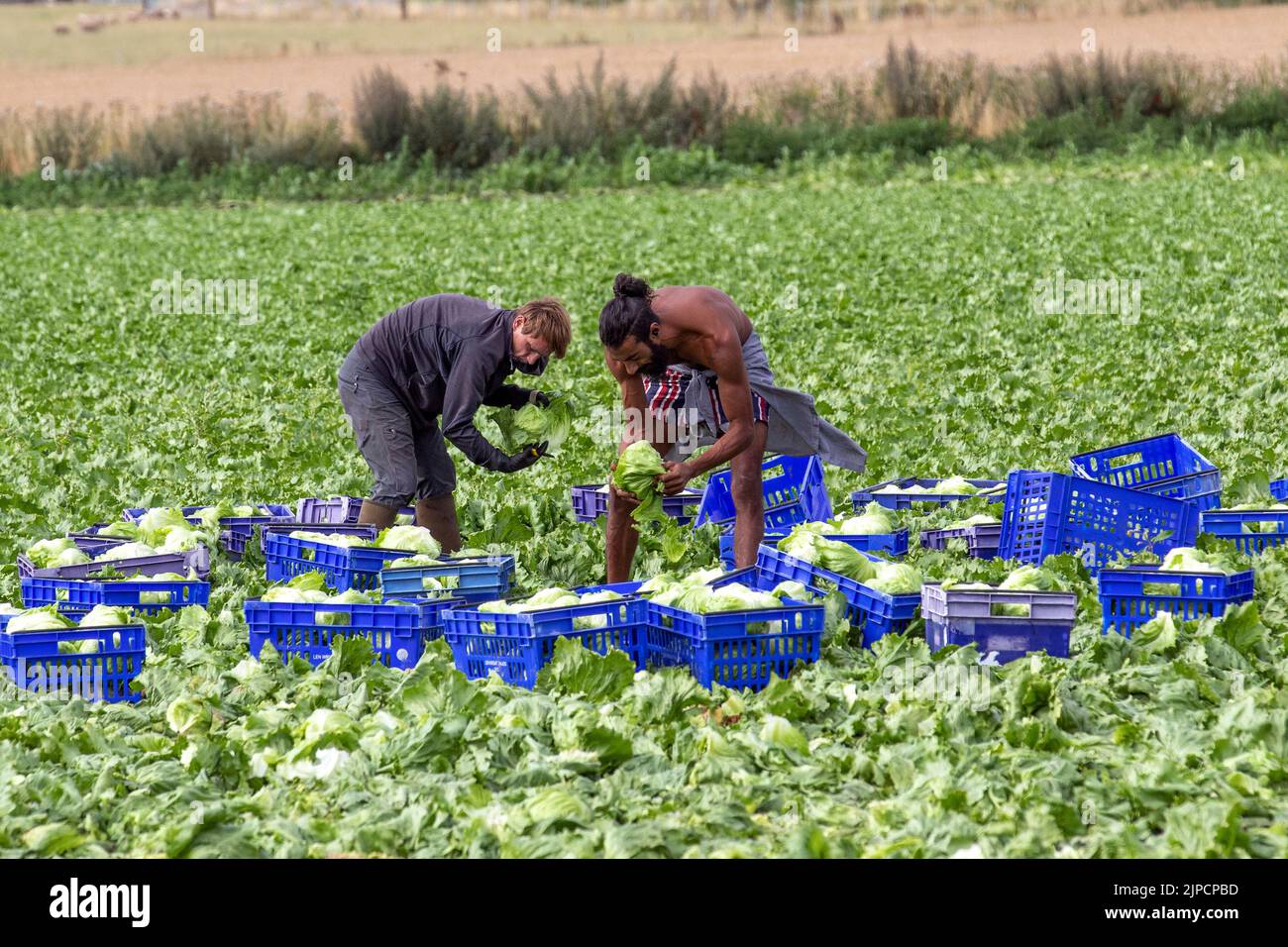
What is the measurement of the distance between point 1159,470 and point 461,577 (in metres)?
3.92

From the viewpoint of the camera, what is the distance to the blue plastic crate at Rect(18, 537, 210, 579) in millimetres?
7145

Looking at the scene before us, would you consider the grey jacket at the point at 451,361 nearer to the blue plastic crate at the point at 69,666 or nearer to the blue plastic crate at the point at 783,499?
the blue plastic crate at the point at 783,499

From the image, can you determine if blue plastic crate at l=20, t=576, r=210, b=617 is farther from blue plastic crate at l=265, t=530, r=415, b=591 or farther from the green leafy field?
blue plastic crate at l=265, t=530, r=415, b=591

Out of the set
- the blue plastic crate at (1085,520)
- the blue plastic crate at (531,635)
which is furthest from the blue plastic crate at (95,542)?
the blue plastic crate at (1085,520)

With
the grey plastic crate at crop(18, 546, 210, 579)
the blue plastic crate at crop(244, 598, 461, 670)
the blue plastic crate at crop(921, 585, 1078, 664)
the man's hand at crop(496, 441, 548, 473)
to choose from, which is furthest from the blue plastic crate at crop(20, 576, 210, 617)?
the blue plastic crate at crop(921, 585, 1078, 664)

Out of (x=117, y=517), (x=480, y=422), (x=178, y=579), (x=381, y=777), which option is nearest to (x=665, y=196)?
(x=480, y=422)

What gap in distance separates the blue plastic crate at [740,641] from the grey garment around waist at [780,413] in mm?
1631

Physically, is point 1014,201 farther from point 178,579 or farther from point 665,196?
point 178,579

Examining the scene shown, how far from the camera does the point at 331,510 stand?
28.0 feet

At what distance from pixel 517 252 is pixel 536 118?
16.2m

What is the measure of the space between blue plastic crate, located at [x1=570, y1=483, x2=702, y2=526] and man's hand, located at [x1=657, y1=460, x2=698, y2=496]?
139cm

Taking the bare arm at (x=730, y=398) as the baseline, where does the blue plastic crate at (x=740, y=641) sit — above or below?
below

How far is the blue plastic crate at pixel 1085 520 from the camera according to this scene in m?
7.26

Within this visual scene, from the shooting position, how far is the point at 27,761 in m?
5.38
